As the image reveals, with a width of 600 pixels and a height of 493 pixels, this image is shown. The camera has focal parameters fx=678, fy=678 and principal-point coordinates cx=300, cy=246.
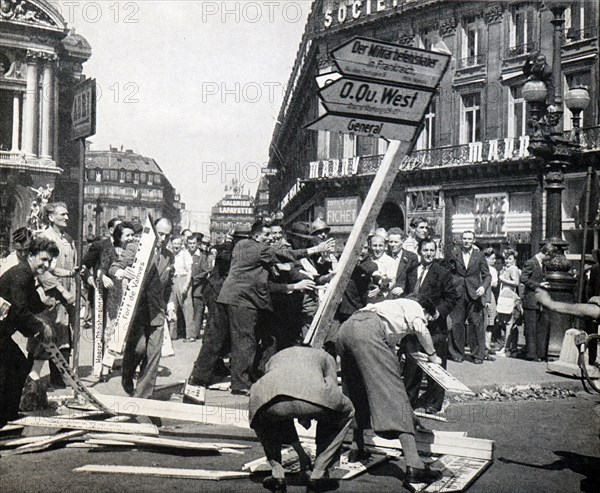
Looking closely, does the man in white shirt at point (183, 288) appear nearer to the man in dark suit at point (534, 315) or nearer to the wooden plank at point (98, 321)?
the wooden plank at point (98, 321)

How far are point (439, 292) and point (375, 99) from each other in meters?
2.93

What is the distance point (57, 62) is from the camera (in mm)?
10570

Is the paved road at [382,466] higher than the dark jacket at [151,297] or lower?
lower

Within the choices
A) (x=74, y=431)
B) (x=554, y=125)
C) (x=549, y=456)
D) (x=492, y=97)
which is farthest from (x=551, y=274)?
(x=492, y=97)

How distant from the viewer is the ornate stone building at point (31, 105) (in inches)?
344

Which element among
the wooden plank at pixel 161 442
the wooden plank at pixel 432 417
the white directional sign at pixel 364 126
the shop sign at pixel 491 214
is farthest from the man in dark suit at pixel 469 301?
the shop sign at pixel 491 214

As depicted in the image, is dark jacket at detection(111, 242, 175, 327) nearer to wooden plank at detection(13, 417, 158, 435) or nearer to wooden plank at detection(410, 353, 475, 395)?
wooden plank at detection(13, 417, 158, 435)

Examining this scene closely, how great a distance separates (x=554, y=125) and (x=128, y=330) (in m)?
7.77

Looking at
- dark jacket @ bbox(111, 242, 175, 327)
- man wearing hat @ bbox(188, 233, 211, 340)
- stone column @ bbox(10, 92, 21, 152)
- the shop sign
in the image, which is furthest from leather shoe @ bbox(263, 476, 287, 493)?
the shop sign

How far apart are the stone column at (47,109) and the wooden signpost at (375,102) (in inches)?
222

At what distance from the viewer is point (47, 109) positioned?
10898 mm

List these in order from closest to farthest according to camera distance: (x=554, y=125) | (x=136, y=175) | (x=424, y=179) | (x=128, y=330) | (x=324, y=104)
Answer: (x=324, y=104) → (x=128, y=330) → (x=554, y=125) → (x=136, y=175) → (x=424, y=179)

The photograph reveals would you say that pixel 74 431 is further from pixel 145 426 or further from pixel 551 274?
pixel 551 274

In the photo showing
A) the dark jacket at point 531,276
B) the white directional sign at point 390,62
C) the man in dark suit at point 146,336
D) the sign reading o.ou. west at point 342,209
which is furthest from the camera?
the sign reading o.ou. west at point 342,209
